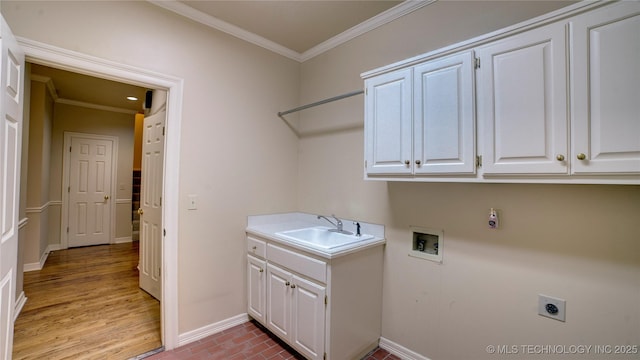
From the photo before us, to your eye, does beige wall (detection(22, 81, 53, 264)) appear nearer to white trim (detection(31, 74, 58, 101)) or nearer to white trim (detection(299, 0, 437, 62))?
white trim (detection(31, 74, 58, 101))

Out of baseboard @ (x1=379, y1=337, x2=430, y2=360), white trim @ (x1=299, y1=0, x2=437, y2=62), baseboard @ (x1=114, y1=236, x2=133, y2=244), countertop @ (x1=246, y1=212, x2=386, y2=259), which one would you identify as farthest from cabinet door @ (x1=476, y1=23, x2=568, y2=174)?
baseboard @ (x1=114, y1=236, x2=133, y2=244)

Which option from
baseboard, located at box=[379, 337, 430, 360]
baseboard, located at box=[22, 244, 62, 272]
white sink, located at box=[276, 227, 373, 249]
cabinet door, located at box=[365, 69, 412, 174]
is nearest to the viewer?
cabinet door, located at box=[365, 69, 412, 174]

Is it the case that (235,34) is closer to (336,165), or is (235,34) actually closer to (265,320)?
(336,165)

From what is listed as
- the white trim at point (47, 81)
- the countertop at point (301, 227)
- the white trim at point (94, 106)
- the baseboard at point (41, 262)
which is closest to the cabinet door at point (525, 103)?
the countertop at point (301, 227)

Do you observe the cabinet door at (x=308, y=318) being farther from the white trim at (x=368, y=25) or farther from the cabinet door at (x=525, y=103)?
the white trim at (x=368, y=25)

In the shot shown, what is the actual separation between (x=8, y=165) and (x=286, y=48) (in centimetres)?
235

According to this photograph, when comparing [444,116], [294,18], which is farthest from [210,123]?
[444,116]

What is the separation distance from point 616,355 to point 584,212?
0.70m

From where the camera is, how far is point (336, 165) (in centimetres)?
261

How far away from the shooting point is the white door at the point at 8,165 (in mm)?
1292

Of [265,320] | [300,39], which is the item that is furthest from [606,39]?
[265,320]

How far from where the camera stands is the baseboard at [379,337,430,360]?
2.00 m

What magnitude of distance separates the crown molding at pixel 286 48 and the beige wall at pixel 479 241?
0.22ft

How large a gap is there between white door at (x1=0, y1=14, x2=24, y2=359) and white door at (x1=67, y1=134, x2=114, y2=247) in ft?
14.7
